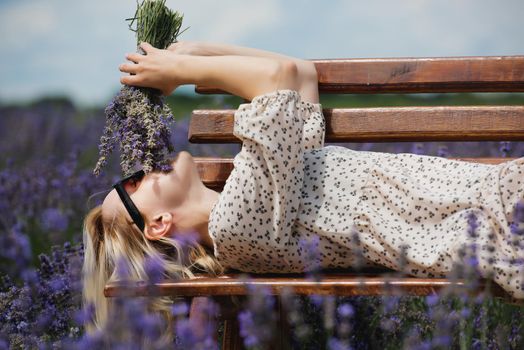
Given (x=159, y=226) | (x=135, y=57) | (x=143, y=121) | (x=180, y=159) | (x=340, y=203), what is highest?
(x=135, y=57)

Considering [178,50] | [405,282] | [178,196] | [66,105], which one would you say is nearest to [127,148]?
[178,196]

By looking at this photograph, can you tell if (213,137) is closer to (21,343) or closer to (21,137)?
(21,343)

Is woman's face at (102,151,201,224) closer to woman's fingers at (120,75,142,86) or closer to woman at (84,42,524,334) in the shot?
woman at (84,42,524,334)

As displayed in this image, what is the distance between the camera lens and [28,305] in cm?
292

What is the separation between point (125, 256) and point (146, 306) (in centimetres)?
91

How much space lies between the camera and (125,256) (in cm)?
282

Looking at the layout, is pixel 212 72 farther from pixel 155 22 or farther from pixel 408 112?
pixel 408 112

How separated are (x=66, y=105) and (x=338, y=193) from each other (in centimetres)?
984

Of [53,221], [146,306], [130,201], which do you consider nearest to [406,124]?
[130,201]

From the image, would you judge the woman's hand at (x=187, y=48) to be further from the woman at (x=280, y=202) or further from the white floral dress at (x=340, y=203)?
the white floral dress at (x=340, y=203)

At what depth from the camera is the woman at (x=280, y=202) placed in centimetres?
253

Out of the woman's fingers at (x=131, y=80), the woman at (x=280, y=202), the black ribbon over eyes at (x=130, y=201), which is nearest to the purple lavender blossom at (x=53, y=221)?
the woman at (x=280, y=202)

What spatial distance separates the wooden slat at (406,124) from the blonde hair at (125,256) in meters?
0.54

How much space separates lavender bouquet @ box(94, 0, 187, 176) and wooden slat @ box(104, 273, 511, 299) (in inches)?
19.9
